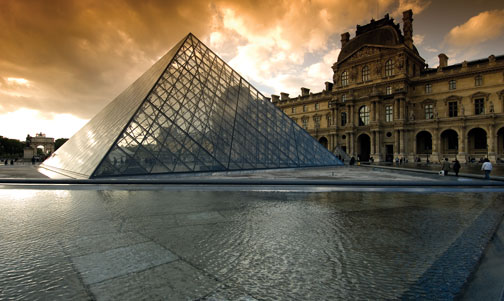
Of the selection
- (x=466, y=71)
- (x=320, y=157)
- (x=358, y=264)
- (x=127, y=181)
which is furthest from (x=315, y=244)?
(x=466, y=71)

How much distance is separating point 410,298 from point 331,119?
171 ft

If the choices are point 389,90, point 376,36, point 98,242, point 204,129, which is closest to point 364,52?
point 376,36

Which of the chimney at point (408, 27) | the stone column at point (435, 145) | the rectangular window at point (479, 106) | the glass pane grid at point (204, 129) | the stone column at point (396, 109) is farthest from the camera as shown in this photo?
the chimney at point (408, 27)

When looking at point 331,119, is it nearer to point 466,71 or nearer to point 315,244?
point 466,71

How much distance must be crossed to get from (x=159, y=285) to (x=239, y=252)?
1.14 meters

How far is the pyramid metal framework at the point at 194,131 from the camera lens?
14.3m

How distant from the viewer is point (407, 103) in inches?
1682

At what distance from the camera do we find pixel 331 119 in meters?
51.5

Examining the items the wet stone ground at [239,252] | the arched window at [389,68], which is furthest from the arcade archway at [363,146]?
the wet stone ground at [239,252]

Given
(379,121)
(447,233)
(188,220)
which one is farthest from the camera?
(379,121)

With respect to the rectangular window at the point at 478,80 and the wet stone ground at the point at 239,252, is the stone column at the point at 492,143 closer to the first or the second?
the rectangular window at the point at 478,80

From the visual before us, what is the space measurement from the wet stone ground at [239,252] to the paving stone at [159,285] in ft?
0.03

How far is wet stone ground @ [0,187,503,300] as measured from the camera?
2.40 m

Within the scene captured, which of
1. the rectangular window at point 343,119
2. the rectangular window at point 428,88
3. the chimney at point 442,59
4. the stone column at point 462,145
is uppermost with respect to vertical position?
the chimney at point 442,59
